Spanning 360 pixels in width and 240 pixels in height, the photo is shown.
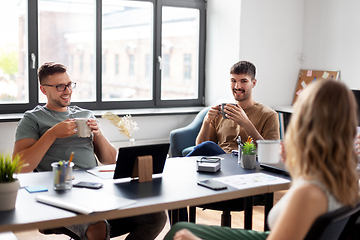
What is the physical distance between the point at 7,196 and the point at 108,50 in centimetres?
316

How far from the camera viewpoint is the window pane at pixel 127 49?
14.4 feet

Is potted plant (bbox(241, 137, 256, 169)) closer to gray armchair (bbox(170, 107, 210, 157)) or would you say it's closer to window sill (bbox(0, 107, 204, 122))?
gray armchair (bbox(170, 107, 210, 157))

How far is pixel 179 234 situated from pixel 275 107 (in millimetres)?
3409

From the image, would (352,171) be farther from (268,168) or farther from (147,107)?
(147,107)

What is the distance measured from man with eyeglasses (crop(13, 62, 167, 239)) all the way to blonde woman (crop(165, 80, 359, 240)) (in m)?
1.03

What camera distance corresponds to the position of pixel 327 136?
1.16m

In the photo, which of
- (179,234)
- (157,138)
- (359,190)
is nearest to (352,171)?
(359,190)

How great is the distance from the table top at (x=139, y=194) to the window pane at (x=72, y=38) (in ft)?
7.87

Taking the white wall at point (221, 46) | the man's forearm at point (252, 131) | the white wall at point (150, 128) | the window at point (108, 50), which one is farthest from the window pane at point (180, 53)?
the man's forearm at point (252, 131)

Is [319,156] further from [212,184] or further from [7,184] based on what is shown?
[7,184]

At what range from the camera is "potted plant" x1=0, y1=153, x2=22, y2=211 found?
1.40 m

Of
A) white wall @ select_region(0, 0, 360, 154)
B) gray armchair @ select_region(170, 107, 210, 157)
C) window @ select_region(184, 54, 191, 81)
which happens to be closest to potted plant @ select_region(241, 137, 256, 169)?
gray armchair @ select_region(170, 107, 210, 157)

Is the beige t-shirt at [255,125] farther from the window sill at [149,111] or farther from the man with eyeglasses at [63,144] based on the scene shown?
the window sill at [149,111]

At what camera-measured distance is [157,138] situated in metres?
4.45
